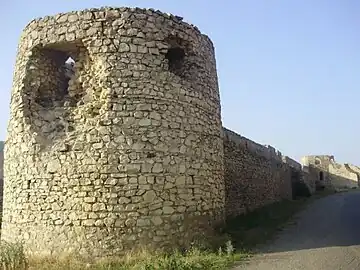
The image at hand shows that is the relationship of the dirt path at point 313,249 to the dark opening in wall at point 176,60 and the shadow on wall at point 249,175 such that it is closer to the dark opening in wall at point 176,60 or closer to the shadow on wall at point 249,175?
the shadow on wall at point 249,175

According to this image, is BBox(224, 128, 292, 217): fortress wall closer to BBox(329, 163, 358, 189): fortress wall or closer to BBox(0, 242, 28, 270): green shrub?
BBox(0, 242, 28, 270): green shrub

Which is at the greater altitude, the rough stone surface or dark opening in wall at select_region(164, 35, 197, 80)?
dark opening in wall at select_region(164, 35, 197, 80)

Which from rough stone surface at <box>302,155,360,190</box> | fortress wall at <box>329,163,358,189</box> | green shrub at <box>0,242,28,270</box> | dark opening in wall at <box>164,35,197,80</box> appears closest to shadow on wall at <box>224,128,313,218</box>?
dark opening in wall at <box>164,35,197,80</box>

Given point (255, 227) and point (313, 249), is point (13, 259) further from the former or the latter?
point (255, 227)

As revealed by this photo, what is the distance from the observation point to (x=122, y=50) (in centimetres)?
824

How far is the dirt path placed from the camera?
7.07 meters

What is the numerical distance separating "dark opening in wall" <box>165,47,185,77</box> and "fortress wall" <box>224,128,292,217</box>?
4.25 metres

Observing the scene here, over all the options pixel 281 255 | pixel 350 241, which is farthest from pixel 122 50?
pixel 350 241

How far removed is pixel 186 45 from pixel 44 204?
14.7 ft

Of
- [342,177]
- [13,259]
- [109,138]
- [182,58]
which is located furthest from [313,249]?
[342,177]

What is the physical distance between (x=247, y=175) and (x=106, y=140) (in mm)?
8376

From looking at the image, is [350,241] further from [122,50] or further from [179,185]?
[122,50]

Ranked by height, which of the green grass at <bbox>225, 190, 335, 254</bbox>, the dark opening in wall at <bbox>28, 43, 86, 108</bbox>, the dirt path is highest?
the dark opening in wall at <bbox>28, 43, 86, 108</bbox>

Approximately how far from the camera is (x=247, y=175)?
15.3 meters
